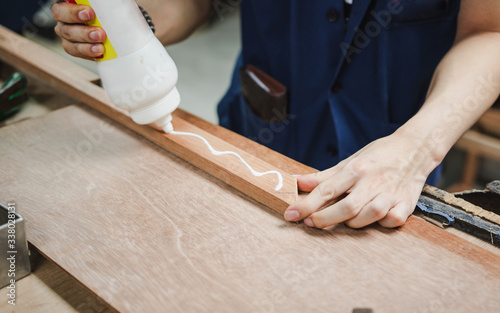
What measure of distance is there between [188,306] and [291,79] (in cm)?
80

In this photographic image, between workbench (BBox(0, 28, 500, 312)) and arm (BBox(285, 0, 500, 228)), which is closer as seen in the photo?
workbench (BBox(0, 28, 500, 312))

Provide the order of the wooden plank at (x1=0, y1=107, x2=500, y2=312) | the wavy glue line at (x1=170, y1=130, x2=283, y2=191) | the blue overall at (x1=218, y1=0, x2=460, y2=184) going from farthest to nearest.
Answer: the blue overall at (x1=218, y1=0, x2=460, y2=184), the wavy glue line at (x1=170, y1=130, x2=283, y2=191), the wooden plank at (x1=0, y1=107, x2=500, y2=312)

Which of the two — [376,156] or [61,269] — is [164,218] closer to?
[61,269]

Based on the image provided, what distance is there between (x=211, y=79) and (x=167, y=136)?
2.65m

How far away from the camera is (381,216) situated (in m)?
0.73

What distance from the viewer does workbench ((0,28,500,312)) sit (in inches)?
24.6

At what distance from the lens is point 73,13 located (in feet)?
2.70

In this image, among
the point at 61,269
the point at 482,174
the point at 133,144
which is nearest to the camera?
the point at 61,269

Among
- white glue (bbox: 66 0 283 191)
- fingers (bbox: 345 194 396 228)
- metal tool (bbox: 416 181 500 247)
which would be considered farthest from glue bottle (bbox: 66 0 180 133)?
metal tool (bbox: 416 181 500 247)

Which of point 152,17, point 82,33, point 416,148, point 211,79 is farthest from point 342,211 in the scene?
point 211,79

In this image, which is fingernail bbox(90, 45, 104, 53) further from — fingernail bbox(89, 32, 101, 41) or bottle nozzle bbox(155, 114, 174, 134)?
bottle nozzle bbox(155, 114, 174, 134)

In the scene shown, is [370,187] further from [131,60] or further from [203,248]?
[131,60]

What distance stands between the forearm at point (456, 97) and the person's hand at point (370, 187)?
2cm

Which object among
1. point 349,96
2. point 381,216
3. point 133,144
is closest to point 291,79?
point 349,96
